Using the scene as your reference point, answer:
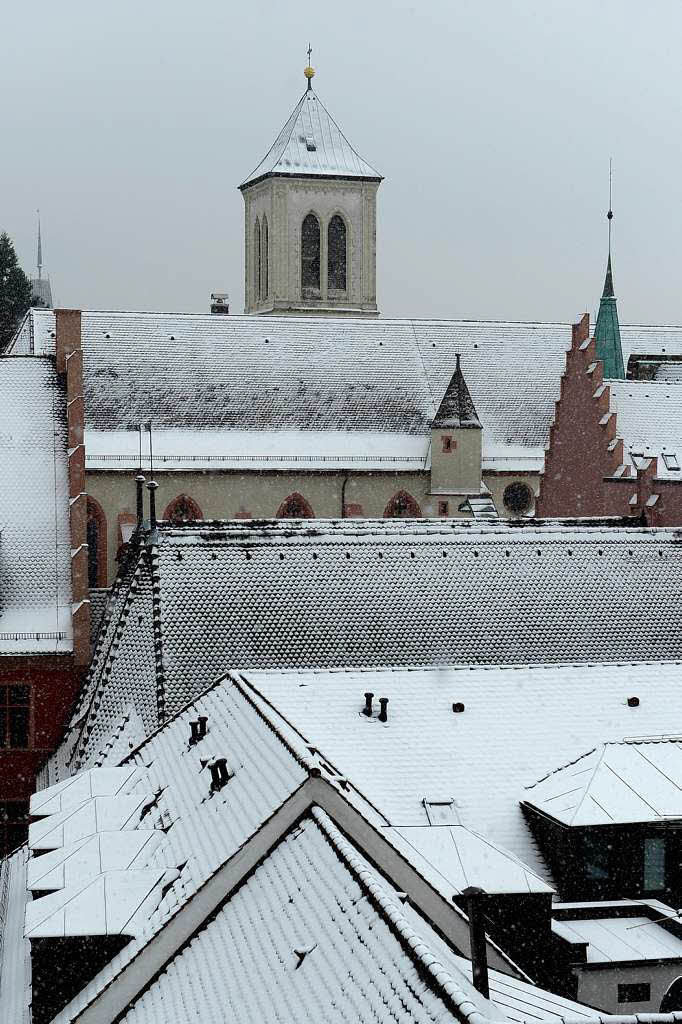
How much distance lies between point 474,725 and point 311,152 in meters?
61.9

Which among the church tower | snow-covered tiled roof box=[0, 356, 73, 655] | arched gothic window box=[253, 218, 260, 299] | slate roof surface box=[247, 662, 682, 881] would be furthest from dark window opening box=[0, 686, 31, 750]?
arched gothic window box=[253, 218, 260, 299]

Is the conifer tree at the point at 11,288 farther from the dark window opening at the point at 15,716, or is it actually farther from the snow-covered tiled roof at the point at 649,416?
the dark window opening at the point at 15,716

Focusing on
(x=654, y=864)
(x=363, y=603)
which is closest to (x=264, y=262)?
(x=363, y=603)

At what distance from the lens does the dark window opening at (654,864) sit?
18953 millimetres

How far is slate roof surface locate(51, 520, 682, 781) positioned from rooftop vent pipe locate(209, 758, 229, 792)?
810 centimetres

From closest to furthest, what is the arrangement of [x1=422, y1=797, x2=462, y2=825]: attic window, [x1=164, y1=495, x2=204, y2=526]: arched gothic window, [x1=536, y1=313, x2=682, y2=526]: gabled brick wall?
1. [x1=422, y1=797, x2=462, y2=825]: attic window
2. [x1=536, y1=313, x2=682, y2=526]: gabled brick wall
3. [x1=164, y1=495, x2=204, y2=526]: arched gothic window

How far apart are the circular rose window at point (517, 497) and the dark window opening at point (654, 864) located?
38.6 meters

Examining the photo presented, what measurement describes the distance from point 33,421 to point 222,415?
67.6ft

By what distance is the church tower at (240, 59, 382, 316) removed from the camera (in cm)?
7762

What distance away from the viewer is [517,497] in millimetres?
57531

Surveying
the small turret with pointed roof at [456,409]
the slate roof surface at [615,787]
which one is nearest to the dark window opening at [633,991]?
the slate roof surface at [615,787]

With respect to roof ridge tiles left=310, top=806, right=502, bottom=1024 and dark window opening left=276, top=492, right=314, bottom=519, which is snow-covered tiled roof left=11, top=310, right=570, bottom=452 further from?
roof ridge tiles left=310, top=806, right=502, bottom=1024

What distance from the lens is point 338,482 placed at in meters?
55.7

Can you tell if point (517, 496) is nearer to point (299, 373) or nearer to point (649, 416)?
point (649, 416)
